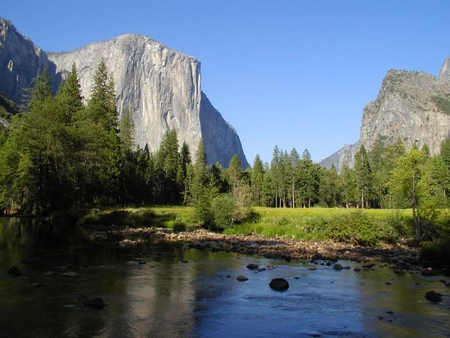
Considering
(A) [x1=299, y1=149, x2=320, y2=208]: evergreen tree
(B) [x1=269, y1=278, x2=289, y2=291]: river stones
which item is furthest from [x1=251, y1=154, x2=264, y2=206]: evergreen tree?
(B) [x1=269, y1=278, x2=289, y2=291]: river stones

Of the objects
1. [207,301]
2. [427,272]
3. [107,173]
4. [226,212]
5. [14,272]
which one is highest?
[107,173]

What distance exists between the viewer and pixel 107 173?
63875mm

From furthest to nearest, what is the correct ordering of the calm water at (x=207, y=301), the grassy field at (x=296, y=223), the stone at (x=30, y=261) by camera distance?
the grassy field at (x=296, y=223) → the stone at (x=30, y=261) → the calm water at (x=207, y=301)

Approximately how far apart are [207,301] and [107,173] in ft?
176

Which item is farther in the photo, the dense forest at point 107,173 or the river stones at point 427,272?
the dense forest at point 107,173

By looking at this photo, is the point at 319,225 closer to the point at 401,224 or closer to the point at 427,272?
the point at 401,224

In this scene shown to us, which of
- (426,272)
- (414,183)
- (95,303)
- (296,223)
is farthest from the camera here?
(296,223)

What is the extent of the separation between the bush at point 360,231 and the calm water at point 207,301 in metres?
11.6

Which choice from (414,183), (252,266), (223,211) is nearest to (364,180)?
(223,211)

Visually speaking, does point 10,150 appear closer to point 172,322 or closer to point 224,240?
point 224,240

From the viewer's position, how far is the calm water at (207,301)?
10.6 m

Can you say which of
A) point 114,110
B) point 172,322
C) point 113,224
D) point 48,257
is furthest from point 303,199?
point 172,322

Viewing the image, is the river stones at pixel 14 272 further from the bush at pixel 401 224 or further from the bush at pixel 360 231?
the bush at pixel 401 224

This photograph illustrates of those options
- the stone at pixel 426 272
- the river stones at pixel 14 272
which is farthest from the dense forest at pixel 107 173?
the river stones at pixel 14 272
